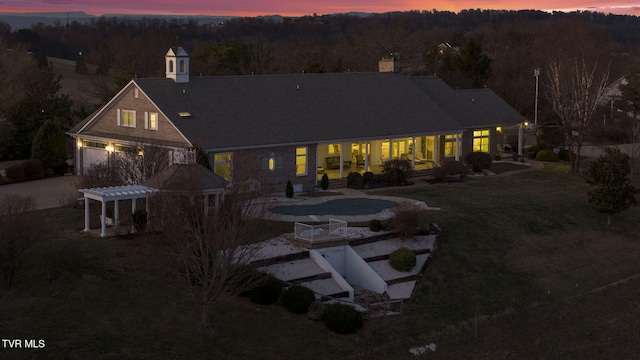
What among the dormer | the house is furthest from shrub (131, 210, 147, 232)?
the dormer

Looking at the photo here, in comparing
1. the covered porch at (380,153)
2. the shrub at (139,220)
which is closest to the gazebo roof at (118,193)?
the shrub at (139,220)

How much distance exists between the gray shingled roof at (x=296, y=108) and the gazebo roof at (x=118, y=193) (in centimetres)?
746

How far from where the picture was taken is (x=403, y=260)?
32.2 meters

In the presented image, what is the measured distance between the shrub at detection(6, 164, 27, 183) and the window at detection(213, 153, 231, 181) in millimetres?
11694

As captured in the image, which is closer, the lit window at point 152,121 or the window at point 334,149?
the lit window at point 152,121

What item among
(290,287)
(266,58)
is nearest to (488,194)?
(290,287)

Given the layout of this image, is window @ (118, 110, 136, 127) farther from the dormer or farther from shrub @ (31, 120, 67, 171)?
shrub @ (31, 120, 67, 171)

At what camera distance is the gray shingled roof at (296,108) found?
140 ft

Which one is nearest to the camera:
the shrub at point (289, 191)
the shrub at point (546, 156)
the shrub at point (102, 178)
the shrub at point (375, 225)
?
the shrub at point (375, 225)

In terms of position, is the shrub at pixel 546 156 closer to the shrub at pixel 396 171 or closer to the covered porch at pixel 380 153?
the covered porch at pixel 380 153

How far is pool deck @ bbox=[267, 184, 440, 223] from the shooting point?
36.2m

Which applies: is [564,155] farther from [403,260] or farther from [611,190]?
[403,260]

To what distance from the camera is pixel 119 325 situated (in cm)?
2448

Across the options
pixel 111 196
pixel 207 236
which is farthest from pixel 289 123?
pixel 207 236
